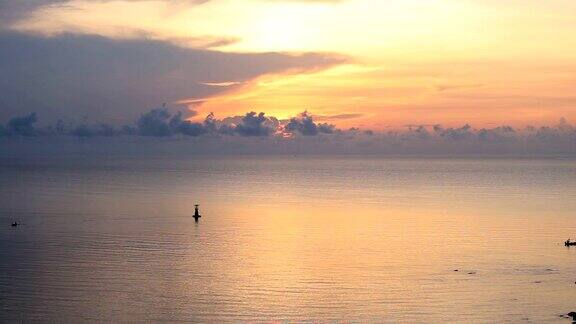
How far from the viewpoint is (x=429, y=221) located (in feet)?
356

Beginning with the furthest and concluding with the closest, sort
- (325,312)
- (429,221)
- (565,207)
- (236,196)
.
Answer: (236,196) < (565,207) < (429,221) < (325,312)

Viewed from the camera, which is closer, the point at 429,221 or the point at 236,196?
the point at 429,221

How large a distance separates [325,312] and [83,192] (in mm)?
124874

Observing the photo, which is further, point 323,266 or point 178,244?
point 178,244

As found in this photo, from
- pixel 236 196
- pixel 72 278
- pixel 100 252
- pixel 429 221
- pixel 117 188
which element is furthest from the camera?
pixel 117 188

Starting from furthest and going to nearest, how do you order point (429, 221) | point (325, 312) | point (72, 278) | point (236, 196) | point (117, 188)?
point (117, 188)
point (236, 196)
point (429, 221)
point (72, 278)
point (325, 312)

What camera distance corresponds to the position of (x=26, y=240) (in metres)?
85.6

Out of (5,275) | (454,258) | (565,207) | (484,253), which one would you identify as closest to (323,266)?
(454,258)

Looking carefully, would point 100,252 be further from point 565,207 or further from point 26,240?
point 565,207

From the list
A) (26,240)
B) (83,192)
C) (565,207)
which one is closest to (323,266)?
(26,240)

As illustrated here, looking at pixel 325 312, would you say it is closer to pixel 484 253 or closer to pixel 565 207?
pixel 484 253

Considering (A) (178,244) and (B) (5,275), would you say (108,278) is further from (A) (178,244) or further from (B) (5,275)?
(A) (178,244)

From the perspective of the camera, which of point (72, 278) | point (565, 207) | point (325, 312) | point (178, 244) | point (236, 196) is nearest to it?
point (325, 312)

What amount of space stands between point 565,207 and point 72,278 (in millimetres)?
98833
